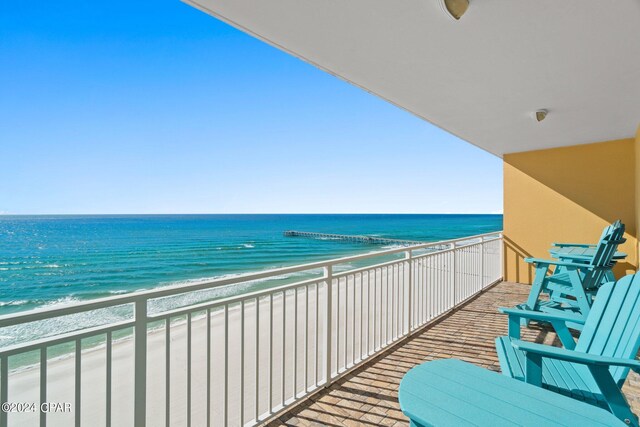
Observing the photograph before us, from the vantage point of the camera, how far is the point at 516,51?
2.18 meters

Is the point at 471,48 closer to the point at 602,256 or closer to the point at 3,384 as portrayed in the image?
the point at 602,256

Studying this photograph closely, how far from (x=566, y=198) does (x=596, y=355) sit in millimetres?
4939

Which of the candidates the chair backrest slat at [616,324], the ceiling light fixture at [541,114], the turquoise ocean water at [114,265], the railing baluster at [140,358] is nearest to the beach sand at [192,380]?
the railing baluster at [140,358]

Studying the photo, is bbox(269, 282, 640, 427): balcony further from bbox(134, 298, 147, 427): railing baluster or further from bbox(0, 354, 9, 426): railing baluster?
bbox(0, 354, 9, 426): railing baluster

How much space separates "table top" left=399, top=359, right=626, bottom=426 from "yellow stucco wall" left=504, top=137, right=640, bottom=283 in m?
4.65

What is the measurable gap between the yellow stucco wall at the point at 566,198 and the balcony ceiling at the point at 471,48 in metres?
1.71

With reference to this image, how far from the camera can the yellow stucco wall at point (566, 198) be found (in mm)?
4703

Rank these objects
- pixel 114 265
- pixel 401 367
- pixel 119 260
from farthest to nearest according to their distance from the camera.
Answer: pixel 119 260 → pixel 114 265 → pixel 401 367

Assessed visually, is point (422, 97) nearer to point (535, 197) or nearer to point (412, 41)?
point (412, 41)

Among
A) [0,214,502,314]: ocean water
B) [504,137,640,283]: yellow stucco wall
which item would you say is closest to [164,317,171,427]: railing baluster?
[504,137,640,283]: yellow stucco wall

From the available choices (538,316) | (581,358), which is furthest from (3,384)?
(538,316)

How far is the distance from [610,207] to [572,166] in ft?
Answer: 2.56

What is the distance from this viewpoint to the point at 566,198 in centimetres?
518

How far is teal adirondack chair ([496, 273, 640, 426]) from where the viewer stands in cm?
120
